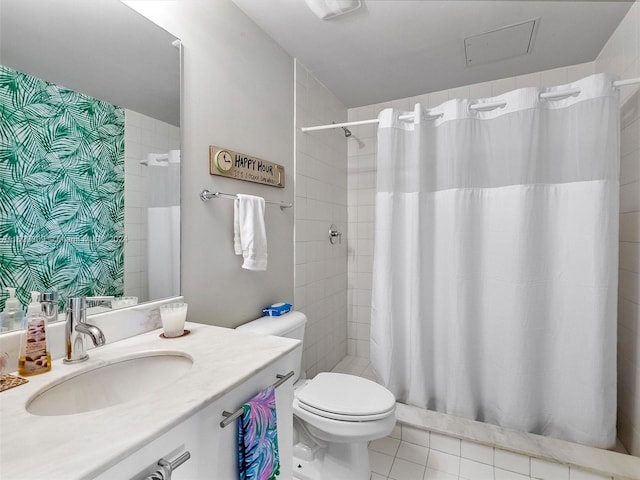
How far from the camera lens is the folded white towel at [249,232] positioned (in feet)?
5.03

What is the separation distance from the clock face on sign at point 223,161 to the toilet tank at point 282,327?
0.73 meters

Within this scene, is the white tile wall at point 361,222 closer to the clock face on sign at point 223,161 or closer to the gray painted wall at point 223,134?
the gray painted wall at point 223,134

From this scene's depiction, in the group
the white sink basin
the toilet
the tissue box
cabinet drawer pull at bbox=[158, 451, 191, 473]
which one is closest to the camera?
cabinet drawer pull at bbox=[158, 451, 191, 473]

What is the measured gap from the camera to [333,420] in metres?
1.33

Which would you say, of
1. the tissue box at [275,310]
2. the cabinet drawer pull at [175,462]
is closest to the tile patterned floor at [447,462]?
the tissue box at [275,310]

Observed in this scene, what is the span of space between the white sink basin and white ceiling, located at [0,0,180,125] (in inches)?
32.4

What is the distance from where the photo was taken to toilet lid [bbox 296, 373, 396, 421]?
1328mm

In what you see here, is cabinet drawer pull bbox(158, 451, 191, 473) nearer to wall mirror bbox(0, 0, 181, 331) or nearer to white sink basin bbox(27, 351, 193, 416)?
white sink basin bbox(27, 351, 193, 416)

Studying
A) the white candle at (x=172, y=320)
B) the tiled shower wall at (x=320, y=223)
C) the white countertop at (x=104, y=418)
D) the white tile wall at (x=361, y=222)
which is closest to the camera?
the white countertop at (x=104, y=418)

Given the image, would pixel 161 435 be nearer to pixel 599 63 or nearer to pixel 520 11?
pixel 520 11

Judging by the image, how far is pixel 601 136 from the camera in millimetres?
1554

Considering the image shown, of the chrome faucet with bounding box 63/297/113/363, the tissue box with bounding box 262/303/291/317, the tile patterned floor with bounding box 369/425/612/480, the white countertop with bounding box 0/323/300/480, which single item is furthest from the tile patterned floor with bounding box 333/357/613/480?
the chrome faucet with bounding box 63/297/113/363

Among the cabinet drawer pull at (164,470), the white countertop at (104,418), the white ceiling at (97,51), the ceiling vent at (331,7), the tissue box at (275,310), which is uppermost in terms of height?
the ceiling vent at (331,7)

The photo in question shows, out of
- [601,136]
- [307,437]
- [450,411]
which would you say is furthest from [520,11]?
[307,437]
